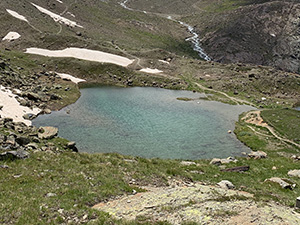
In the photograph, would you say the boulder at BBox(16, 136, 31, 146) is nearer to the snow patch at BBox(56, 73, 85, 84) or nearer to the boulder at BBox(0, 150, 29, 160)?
the boulder at BBox(0, 150, 29, 160)

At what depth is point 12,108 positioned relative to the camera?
45656 mm

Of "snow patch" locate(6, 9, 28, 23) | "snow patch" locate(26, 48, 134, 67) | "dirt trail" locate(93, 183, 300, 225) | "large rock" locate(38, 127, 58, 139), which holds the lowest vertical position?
"snow patch" locate(26, 48, 134, 67)

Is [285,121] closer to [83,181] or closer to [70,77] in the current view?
[83,181]

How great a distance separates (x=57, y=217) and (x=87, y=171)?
26.4 ft

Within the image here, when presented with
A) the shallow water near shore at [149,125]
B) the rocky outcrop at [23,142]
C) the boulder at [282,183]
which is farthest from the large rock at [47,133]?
the boulder at [282,183]

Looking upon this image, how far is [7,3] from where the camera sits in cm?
11450

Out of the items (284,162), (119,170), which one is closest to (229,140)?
(284,162)

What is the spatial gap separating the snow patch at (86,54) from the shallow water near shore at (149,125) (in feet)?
79.7

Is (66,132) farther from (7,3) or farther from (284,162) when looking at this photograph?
(7,3)

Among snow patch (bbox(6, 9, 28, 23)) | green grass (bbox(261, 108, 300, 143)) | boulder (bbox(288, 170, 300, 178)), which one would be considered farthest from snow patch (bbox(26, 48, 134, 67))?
boulder (bbox(288, 170, 300, 178))

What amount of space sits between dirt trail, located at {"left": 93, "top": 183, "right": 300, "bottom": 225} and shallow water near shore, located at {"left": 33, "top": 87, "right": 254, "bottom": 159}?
59.9 feet

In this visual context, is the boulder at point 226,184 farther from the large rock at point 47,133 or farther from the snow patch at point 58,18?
the snow patch at point 58,18

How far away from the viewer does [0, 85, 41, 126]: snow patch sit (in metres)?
43.0

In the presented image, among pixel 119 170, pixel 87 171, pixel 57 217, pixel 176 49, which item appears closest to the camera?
pixel 57 217
